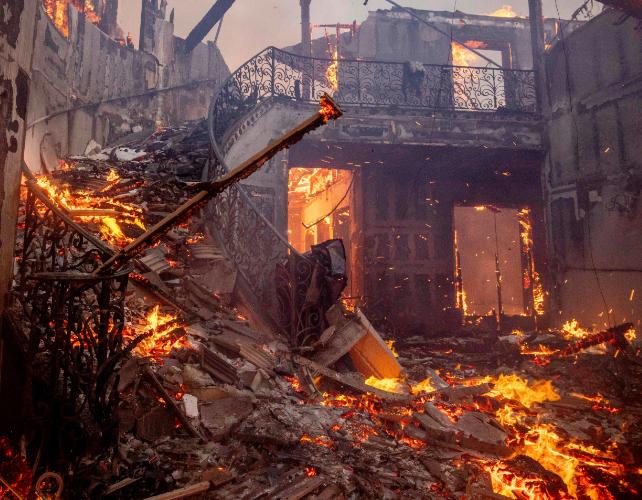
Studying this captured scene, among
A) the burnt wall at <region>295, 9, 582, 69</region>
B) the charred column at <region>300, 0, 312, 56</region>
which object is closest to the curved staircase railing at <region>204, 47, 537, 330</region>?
the charred column at <region>300, 0, 312, 56</region>

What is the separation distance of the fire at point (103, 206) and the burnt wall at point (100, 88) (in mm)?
2163

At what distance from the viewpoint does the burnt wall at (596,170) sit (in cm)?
897

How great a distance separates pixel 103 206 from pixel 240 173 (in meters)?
5.85

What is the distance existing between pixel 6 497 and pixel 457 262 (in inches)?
475

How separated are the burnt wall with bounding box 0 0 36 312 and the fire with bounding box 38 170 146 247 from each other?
3.49 metres

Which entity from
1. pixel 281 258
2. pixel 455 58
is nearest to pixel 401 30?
pixel 455 58

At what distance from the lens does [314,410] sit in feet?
15.4

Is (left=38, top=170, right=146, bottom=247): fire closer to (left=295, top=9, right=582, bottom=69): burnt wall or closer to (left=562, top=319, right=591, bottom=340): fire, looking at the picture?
(left=562, top=319, right=591, bottom=340): fire

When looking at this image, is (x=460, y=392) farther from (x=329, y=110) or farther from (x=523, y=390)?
(x=329, y=110)

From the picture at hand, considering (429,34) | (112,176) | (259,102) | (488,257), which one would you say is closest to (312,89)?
(259,102)

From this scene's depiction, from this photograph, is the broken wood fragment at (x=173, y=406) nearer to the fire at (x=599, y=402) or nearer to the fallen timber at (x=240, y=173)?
the fallen timber at (x=240, y=173)

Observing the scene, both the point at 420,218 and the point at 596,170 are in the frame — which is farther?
the point at 420,218

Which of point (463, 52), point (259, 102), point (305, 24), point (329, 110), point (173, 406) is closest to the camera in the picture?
point (329, 110)

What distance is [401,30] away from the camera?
69.1 ft
